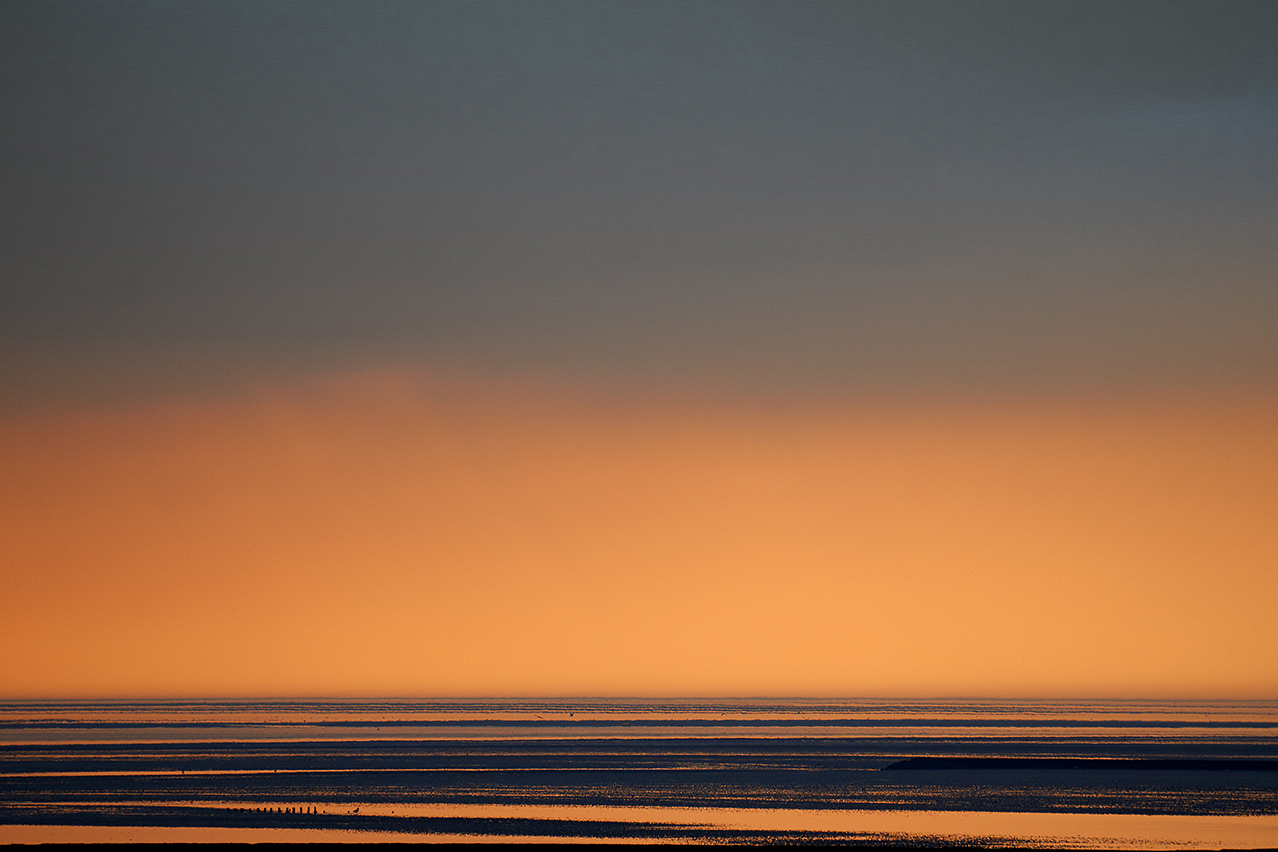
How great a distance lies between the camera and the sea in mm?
41031

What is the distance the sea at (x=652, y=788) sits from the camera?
41031 mm

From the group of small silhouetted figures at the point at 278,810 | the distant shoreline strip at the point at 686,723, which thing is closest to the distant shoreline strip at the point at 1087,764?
the group of small silhouetted figures at the point at 278,810

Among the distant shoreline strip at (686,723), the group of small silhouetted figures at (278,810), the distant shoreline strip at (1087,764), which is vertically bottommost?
the group of small silhouetted figures at (278,810)

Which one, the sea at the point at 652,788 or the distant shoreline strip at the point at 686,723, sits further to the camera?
the distant shoreline strip at the point at 686,723

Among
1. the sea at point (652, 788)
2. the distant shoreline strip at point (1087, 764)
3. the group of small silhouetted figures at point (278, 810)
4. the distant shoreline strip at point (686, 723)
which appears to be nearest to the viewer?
the sea at point (652, 788)

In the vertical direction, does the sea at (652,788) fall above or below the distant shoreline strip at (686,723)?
below

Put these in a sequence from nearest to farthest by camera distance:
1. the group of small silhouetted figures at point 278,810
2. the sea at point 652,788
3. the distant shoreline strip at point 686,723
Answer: the sea at point 652,788 → the group of small silhouetted figures at point 278,810 → the distant shoreline strip at point 686,723

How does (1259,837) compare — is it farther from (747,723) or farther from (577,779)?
(747,723)

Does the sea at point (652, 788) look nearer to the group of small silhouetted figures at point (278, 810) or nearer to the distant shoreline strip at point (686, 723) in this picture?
the group of small silhouetted figures at point (278, 810)

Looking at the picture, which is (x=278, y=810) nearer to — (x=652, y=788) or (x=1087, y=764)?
(x=652, y=788)

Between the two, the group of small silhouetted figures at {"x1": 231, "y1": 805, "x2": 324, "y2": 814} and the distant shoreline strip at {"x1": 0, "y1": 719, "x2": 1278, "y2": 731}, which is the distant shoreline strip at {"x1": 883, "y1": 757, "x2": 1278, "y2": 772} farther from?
the distant shoreline strip at {"x1": 0, "y1": 719, "x2": 1278, "y2": 731}

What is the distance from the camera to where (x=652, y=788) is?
5484 cm

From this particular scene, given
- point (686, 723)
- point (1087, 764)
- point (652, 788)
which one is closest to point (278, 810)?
point (652, 788)

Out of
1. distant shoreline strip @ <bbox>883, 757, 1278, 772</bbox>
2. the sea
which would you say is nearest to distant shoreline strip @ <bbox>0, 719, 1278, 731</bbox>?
the sea
